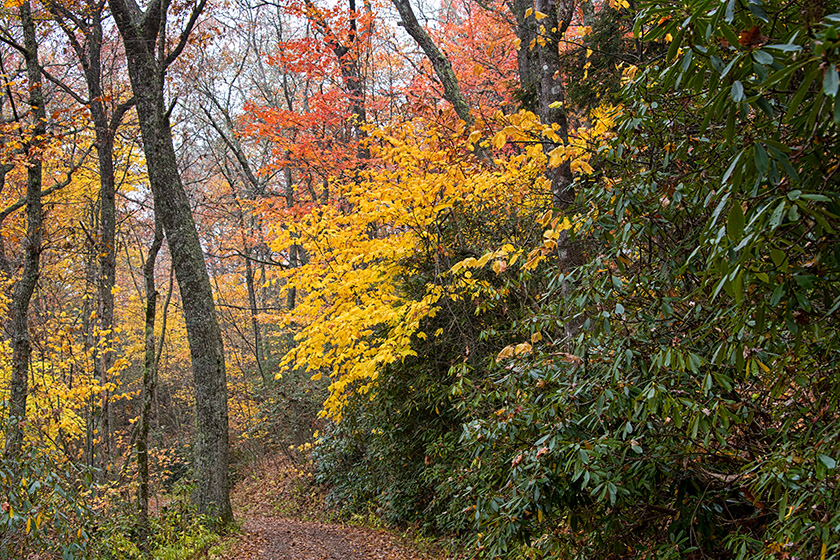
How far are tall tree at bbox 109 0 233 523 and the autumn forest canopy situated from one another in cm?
4

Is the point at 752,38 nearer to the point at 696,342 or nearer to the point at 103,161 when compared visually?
the point at 696,342

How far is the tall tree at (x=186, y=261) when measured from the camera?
773 centimetres

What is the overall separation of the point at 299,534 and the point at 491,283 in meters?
5.76

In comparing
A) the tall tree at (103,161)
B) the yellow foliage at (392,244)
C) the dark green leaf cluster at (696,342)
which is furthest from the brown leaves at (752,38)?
the tall tree at (103,161)

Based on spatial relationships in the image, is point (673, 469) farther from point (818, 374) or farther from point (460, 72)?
point (460, 72)

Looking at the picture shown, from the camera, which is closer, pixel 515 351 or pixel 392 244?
pixel 515 351

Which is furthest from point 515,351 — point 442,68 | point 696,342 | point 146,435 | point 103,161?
point 103,161

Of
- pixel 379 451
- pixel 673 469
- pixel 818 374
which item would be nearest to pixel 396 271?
pixel 379 451

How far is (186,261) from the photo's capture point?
7.83 meters

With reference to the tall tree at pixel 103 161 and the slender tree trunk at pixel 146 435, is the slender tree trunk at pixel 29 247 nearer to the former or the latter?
the slender tree trunk at pixel 146 435

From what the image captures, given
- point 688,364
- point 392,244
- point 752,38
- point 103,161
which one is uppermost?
point 103,161

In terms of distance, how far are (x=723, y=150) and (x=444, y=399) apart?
221 inches

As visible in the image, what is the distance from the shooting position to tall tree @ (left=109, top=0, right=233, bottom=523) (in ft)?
25.3

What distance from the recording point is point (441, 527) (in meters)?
7.22
